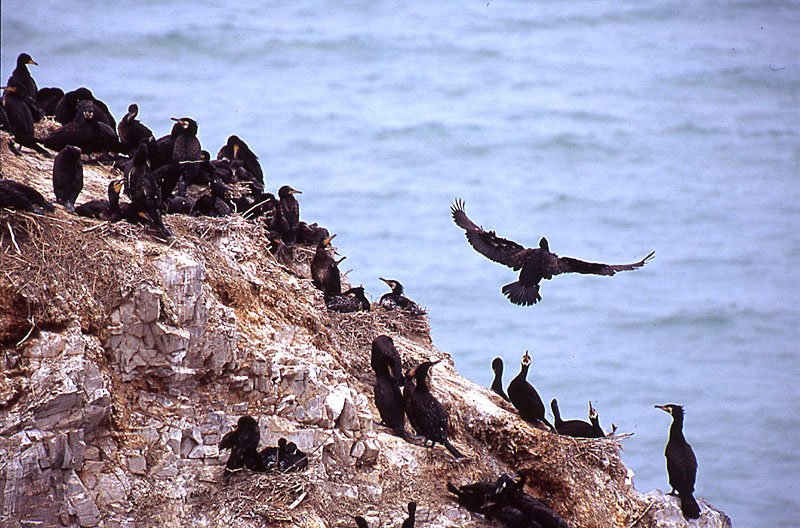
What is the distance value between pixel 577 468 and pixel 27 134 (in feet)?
21.0

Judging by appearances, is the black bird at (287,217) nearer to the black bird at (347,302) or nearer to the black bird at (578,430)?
the black bird at (347,302)

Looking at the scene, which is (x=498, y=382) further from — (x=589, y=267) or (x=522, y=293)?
(x=589, y=267)

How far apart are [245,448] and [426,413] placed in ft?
5.98

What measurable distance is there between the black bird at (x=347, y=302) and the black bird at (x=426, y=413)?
1.52m

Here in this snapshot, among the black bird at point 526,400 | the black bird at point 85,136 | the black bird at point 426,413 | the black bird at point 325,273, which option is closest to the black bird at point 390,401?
the black bird at point 426,413

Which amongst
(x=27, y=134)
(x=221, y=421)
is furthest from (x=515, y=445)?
(x=27, y=134)

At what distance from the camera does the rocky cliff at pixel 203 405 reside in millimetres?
7523

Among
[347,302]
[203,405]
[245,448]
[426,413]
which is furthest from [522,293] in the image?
[245,448]

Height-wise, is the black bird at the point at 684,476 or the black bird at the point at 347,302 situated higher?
the black bird at the point at 347,302

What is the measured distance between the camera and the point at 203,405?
8.48 metres

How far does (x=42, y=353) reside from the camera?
25.0 ft

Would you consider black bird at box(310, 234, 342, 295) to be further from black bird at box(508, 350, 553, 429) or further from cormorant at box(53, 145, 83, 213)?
cormorant at box(53, 145, 83, 213)

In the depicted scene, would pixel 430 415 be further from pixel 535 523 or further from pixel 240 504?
pixel 240 504

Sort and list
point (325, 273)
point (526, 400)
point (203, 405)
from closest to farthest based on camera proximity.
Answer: point (203, 405)
point (526, 400)
point (325, 273)
